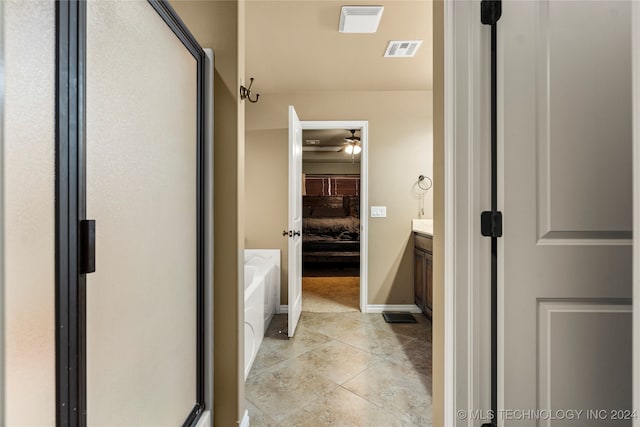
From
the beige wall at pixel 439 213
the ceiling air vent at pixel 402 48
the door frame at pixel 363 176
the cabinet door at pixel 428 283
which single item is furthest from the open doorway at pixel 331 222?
the beige wall at pixel 439 213

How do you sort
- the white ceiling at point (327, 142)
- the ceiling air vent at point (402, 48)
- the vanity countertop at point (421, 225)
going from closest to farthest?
the ceiling air vent at point (402, 48) < the vanity countertop at point (421, 225) < the white ceiling at point (327, 142)

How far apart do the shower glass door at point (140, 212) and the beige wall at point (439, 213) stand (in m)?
0.98

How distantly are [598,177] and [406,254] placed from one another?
2.55 meters

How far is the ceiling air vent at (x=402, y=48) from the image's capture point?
2.45m

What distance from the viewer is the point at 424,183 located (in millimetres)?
3529

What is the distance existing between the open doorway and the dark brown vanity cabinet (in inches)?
28.6

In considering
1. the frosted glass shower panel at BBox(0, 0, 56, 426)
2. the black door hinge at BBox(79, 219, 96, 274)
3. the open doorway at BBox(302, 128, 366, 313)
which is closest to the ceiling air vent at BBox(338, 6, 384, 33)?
the open doorway at BBox(302, 128, 366, 313)

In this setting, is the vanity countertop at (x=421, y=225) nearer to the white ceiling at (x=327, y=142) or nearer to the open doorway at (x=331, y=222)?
the open doorway at (x=331, y=222)

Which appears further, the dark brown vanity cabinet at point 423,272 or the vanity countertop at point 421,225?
the vanity countertop at point 421,225

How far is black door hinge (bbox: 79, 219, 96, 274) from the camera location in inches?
26.9

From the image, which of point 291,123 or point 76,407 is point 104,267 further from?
point 291,123

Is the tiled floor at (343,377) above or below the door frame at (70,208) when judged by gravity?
below

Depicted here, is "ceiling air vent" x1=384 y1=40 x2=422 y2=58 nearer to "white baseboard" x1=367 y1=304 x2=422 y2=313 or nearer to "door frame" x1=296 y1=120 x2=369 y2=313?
"door frame" x1=296 y1=120 x2=369 y2=313

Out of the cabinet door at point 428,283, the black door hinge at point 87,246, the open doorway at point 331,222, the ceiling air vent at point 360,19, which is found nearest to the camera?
the black door hinge at point 87,246
